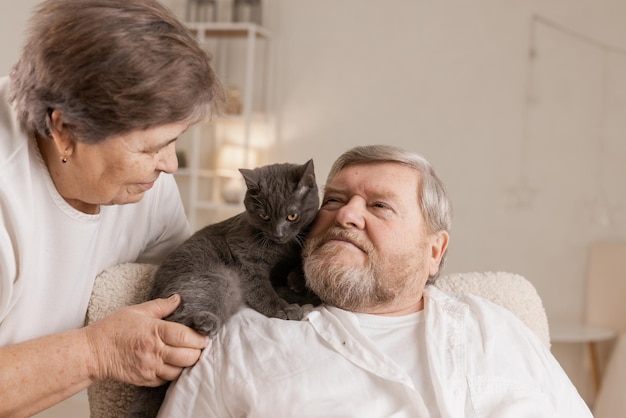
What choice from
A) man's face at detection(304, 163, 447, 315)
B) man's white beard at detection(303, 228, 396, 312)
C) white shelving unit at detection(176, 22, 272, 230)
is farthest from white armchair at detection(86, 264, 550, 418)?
white shelving unit at detection(176, 22, 272, 230)

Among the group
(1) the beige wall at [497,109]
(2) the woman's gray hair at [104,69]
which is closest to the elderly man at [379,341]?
(2) the woman's gray hair at [104,69]

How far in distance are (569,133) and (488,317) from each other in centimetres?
349

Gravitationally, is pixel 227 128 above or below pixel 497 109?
below

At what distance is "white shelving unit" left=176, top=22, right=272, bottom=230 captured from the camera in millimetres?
5555

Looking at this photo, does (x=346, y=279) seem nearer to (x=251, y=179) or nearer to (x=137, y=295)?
(x=251, y=179)

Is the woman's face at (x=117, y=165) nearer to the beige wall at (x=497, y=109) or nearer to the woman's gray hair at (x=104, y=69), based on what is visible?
the woman's gray hair at (x=104, y=69)

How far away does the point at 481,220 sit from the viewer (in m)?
5.07

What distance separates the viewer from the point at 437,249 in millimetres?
1868

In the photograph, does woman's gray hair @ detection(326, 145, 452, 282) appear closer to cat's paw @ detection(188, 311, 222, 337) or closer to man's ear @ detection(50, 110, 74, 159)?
cat's paw @ detection(188, 311, 222, 337)

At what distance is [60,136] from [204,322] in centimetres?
50

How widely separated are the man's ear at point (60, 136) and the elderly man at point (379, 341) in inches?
21.1

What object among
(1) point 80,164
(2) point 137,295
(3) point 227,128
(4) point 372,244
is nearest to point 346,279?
(4) point 372,244

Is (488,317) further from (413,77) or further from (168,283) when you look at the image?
(413,77)

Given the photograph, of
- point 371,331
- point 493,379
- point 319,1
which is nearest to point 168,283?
point 371,331
